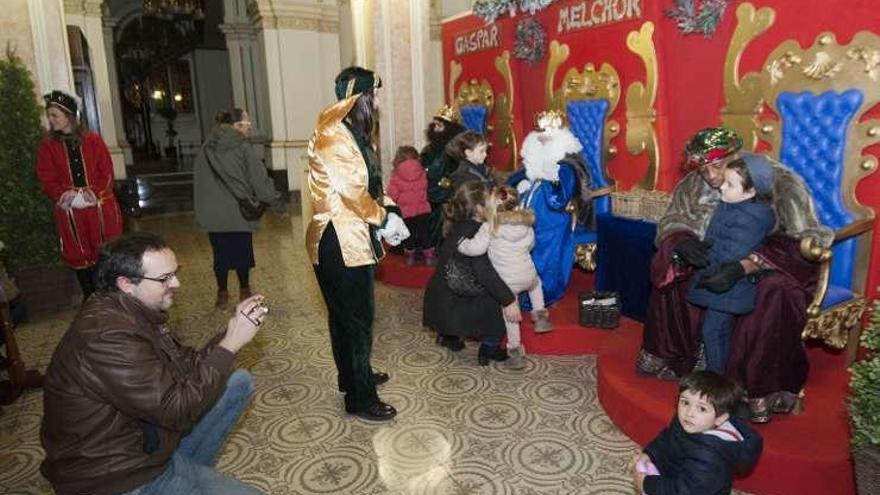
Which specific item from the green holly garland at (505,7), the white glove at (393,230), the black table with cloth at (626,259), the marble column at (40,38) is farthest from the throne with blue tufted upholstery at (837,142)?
the marble column at (40,38)

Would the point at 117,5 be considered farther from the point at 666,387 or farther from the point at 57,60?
the point at 666,387

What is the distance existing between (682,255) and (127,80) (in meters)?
19.9

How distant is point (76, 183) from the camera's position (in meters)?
4.74

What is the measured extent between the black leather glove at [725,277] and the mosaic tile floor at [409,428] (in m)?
0.92

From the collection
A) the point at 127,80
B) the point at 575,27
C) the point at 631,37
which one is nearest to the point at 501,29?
the point at 575,27

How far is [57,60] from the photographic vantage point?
18.4ft

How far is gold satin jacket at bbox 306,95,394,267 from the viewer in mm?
2908

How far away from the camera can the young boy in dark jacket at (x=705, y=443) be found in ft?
6.41

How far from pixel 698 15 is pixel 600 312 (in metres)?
2.30

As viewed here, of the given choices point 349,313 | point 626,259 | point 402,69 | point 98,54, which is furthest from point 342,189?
point 98,54

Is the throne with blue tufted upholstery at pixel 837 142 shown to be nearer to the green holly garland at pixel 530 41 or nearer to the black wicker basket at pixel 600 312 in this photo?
the black wicker basket at pixel 600 312

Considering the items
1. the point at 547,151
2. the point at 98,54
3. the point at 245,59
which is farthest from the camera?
the point at 245,59

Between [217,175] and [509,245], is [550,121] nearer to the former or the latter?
[509,245]

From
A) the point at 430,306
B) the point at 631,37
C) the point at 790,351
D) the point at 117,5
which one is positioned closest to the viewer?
the point at 790,351
